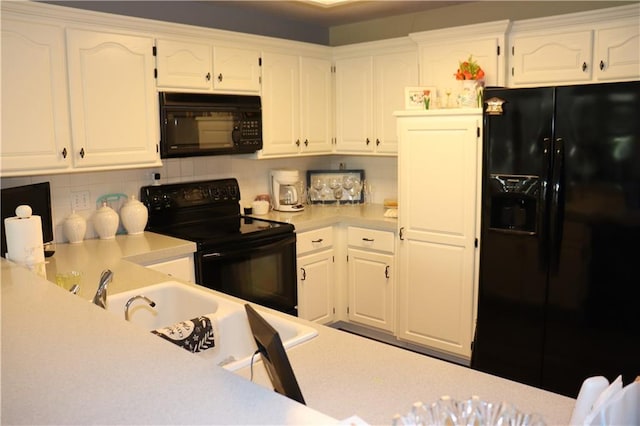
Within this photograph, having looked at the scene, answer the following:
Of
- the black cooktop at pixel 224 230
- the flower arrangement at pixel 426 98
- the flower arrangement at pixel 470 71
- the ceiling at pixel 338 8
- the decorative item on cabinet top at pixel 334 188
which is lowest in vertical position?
the black cooktop at pixel 224 230

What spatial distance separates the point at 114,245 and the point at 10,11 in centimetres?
127

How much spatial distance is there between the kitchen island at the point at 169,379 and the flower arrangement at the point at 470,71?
89.1 inches

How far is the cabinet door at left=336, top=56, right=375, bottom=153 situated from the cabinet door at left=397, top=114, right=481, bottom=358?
670 millimetres

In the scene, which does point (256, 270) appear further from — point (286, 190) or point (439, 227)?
point (439, 227)

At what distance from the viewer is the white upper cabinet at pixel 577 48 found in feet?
10.2

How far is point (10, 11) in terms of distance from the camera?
2.71 m

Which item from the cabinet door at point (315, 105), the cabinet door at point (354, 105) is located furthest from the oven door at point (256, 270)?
the cabinet door at point (354, 105)

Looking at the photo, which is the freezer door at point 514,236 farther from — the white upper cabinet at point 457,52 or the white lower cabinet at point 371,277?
the white lower cabinet at point 371,277

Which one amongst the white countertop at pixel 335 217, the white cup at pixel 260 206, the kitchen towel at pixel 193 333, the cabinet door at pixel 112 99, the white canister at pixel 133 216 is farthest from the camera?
A: the white cup at pixel 260 206

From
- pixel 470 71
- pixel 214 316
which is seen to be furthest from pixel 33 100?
pixel 470 71

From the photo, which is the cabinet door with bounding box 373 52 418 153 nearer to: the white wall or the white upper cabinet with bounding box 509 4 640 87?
the white wall

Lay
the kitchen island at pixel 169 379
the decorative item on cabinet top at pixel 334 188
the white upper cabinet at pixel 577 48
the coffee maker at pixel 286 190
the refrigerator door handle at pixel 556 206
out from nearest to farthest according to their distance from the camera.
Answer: the kitchen island at pixel 169 379 < the refrigerator door handle at pixel 556 206 < the white upper cabinet at pixel 577 48 < the coffee maker at pixel 286 190 < the decorative item on cabinet top at pixel 334 188

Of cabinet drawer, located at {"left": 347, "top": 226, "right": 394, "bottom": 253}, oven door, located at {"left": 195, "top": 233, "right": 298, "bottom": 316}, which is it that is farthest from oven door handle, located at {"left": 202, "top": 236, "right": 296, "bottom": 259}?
cabinet drawer, located at {"left": 347, "top": 226, "right": 394, "bottom": 253}

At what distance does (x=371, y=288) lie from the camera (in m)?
4.05
